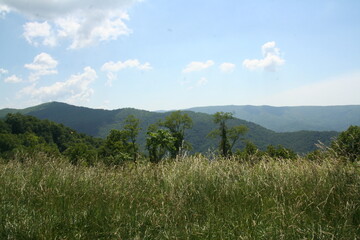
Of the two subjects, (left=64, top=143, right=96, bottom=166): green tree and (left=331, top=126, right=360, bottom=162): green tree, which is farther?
(left=64, top=143, right=96, bottom=166): green tree

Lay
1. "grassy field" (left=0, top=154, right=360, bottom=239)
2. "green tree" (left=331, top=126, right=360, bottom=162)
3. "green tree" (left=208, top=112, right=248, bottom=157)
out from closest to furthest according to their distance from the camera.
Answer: "grassy field" (left=0, top=154, right=360, bottom=239) < "green tree" (left=331, top=126, right=360, bottom=162) < "green tree" (left=208, top=112, right=248, bottom=157)

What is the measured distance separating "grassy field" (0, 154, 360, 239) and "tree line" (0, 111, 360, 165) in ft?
4.29

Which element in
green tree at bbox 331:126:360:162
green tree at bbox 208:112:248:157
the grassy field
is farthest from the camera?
green tree at bbox 208:112:248:157

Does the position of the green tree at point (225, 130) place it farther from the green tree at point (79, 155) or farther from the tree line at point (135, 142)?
the green tree at point (79, 155)

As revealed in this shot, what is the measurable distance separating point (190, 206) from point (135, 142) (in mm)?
61821

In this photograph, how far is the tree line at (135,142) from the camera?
7.38m

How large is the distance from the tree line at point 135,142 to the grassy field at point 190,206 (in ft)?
4.29

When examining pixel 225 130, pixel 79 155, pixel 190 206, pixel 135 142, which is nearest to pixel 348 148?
pixel 190 206

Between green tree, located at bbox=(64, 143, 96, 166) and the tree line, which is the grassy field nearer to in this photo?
the tree line

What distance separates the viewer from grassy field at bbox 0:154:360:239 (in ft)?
10.5

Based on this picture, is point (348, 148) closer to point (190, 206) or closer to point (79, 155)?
point (190, 206)

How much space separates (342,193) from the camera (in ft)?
13.2

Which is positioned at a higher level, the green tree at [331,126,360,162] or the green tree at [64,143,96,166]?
the green tree at [331,126,360,162]

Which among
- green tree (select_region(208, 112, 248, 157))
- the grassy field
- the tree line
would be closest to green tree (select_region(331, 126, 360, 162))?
the tree line
